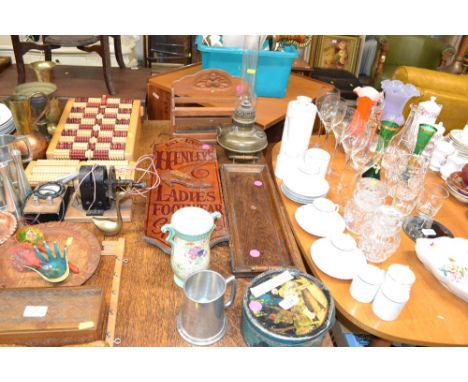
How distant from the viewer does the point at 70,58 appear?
145 inches

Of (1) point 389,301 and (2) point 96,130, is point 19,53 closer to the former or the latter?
(2) point 96,130

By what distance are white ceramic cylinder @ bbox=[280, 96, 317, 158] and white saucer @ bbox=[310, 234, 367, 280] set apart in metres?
0.51

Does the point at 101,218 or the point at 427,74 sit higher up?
the point at 427,74

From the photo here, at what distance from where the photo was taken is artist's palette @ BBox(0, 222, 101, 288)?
1.11 m

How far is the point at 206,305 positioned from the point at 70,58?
11.3ft

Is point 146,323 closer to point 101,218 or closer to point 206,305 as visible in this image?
point 206,305

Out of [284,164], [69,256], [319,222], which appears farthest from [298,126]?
[69,256]

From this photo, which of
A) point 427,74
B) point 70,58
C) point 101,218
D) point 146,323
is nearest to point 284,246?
point 146,323

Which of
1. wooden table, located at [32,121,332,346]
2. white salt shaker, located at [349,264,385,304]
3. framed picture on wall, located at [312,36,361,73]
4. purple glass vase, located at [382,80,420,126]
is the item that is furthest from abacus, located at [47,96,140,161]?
framed picture on wall, located at [312,36,361,73]

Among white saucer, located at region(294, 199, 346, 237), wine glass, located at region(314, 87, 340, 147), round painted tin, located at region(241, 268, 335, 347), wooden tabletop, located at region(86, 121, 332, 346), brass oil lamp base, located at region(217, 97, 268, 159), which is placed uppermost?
wine glass, located at region(314, 87, 340, 147)

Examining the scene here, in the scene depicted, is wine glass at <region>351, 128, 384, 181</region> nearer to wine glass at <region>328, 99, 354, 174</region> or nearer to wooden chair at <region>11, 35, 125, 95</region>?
wine glass at <region>328, 99, 354, 174</region>

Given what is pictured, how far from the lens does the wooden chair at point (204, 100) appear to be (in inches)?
72.1

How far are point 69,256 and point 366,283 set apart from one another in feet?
2.82

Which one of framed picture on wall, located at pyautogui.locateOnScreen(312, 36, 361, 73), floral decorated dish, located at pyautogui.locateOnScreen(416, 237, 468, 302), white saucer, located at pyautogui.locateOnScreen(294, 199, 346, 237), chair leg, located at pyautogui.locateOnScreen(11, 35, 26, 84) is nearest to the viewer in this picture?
floral decorated dish, located at pyautogui.locateOnScreen(416, 237, 468, 302)
